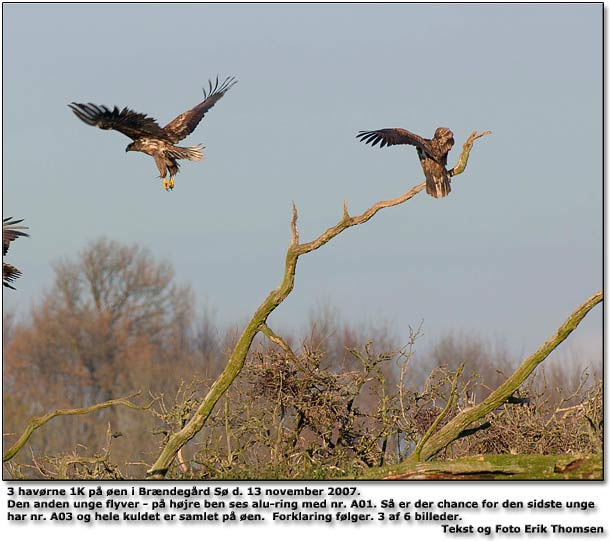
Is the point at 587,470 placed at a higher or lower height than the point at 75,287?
lower

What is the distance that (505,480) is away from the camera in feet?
34.1

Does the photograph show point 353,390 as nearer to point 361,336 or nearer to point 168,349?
point 361,336

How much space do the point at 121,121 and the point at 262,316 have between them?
3.47 m

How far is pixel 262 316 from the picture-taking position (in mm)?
11562

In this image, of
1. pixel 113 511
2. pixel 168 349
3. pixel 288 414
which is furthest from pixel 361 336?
pixel 113 511

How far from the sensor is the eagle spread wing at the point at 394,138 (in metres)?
13.6

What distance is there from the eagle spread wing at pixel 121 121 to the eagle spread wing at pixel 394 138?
8.24 feet

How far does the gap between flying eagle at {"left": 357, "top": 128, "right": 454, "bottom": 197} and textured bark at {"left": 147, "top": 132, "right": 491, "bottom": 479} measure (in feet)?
3.06

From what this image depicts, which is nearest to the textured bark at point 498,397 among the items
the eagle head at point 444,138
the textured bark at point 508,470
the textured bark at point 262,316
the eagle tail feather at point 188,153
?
the textured bark at point 508,470

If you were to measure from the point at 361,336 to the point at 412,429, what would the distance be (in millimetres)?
35961

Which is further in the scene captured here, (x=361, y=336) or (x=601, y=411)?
(x=361, y=336)

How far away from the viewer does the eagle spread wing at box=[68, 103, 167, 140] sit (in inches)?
509

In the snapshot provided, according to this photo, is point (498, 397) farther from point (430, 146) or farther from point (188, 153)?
point (188, 153)

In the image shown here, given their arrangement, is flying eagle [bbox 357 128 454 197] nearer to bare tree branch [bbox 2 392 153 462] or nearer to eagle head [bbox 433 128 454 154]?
eagle head [bbox 433 128 454 154]
